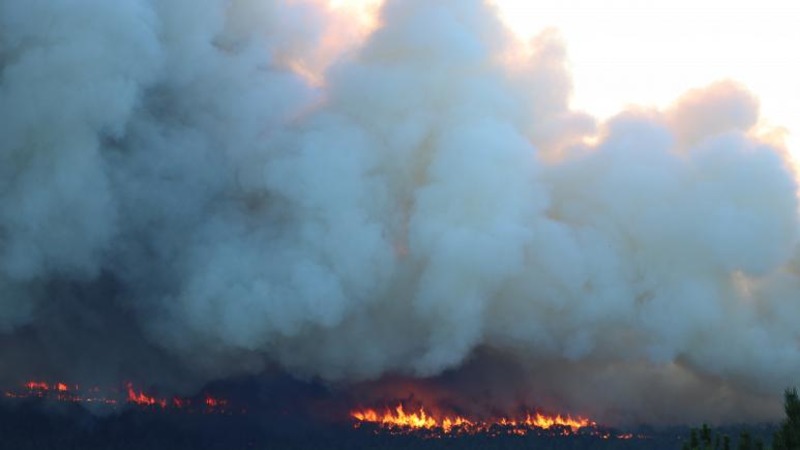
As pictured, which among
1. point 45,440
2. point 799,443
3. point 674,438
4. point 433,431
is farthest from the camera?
point 674,438

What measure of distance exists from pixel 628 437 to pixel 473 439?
12.6 meters

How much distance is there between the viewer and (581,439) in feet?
257

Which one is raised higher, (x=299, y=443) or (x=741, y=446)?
(x=299, y=443)

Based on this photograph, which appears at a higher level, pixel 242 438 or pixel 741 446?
pixel 242 438

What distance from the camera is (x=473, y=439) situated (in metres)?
75.6

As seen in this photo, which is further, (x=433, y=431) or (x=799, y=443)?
(x=433, y=431)

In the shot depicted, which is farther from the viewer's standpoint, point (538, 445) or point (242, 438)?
point (538, 445)

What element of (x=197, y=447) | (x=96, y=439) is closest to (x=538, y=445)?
(x=197, y=447)

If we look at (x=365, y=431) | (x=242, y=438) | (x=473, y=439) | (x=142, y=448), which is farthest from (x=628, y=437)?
(x=142, y=448)

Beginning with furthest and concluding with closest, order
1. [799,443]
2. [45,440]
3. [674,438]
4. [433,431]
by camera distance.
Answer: [674,438] → [433,431] → [45,440] → [799,443]

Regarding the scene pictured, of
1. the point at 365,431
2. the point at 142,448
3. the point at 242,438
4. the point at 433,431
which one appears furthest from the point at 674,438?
the point at 142,448

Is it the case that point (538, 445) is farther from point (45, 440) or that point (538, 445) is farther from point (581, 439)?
point (45, 440)

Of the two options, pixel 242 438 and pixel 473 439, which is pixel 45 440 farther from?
pixel 473 439

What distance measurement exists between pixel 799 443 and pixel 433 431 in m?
38.8
